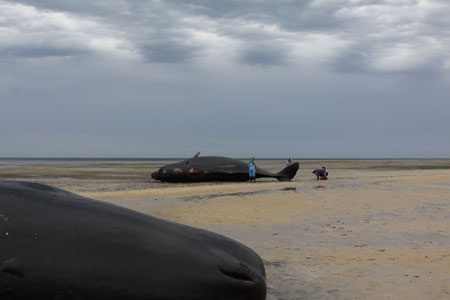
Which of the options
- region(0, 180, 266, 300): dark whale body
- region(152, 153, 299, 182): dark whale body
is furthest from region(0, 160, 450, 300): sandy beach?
region(152, 153, 299, 182): dark whale body

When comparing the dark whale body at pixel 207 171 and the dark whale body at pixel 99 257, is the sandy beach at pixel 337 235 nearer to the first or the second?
the dark whale body at pixel 99 257

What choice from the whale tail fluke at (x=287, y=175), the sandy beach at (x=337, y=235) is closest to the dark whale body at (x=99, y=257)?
the sandy beach at (x=337, y=235)

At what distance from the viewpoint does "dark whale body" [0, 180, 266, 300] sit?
2.69 metres


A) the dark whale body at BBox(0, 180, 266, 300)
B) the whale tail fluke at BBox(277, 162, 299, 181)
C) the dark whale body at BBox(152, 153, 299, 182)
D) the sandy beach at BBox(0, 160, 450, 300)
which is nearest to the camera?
the dark whale body at BBox(0, 180, 266, 300)

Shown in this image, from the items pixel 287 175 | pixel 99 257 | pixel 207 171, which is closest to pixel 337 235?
pixel 99 257

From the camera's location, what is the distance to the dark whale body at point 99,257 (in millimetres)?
2689

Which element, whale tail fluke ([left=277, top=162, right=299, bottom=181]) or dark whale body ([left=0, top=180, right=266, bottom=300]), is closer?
dark whale body ([left=0, top=180, right=266, bottom=300])

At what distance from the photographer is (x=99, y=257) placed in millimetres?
2803

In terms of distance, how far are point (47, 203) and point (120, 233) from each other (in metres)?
0.57

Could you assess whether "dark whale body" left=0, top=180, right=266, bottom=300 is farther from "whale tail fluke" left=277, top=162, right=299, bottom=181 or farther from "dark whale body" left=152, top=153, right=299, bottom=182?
"dark whale body" left=152, top=153, right=299, bottom=182

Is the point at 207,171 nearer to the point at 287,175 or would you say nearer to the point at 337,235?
the point at 287,175

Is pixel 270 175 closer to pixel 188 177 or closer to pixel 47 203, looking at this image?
pixel 188 177

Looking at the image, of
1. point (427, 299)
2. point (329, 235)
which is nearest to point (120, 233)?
point (427, 299)

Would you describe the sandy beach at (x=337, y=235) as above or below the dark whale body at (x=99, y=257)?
below
